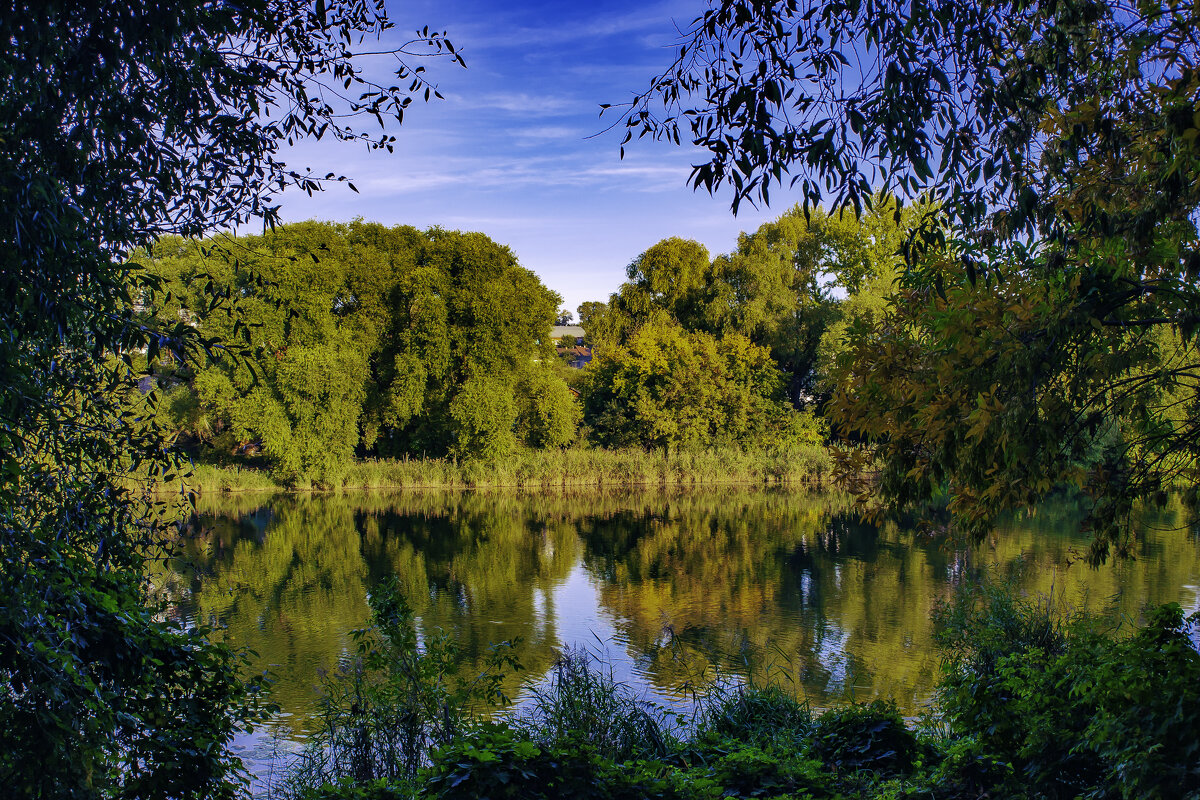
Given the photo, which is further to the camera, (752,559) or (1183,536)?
(1183,536)

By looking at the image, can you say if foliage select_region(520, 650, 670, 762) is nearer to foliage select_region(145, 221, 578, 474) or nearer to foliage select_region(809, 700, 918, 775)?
foliage select_region(809, 700, 918, 775)

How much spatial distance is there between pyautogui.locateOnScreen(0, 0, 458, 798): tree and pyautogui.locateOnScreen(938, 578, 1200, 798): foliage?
3.61 m

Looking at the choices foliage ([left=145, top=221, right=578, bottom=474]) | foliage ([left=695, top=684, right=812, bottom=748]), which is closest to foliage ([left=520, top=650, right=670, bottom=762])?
foliage ([left=695, top=684, right=812, bottom=748])

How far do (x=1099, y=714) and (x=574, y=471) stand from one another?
2712 cm

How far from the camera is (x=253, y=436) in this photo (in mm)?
27750

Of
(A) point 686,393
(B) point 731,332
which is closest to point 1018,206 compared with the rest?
(A) point 686,393

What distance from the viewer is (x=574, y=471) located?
30.4m

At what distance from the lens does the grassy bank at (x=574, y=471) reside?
28672 millimetres

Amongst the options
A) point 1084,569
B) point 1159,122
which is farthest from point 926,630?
point 1159,122

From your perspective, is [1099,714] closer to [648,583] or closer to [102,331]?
[102,331]

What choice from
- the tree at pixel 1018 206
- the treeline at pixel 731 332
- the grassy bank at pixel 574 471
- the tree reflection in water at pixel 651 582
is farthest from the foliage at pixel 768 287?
the tree at pixel 1018 206

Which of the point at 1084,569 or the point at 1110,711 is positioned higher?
the point at 1110,711

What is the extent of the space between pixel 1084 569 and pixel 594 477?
719 inches

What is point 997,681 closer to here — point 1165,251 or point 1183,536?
point 1165,251
